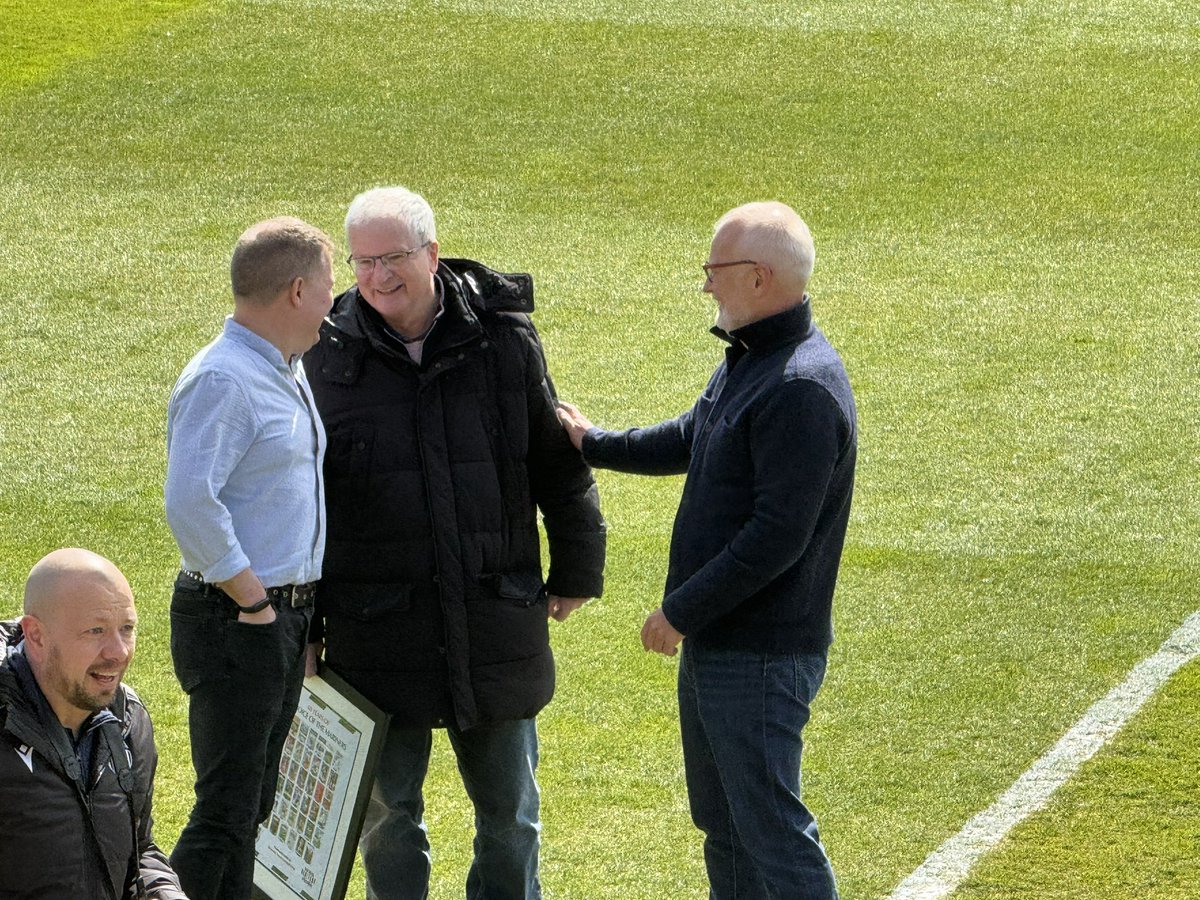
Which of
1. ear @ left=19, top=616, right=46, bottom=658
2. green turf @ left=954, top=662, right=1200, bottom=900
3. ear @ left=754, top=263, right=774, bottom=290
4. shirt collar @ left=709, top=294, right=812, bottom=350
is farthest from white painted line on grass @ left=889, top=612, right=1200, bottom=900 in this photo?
ear @ left=19, top=616, right=46, bottom=658

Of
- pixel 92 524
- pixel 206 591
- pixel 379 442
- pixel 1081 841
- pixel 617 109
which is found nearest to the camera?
pixel 206 591

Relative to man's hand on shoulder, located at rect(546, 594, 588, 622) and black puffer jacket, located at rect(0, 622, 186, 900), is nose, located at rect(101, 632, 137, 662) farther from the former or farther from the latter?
man's hand on shoulder, located at rect(546, 594, 588, 622)

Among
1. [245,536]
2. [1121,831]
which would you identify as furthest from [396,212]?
[1121,831]

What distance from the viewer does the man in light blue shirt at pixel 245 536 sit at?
3887mm

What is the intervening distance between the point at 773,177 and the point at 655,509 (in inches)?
212

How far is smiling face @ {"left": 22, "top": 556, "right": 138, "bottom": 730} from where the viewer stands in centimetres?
343

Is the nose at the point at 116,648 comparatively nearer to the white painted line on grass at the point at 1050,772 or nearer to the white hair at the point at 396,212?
the white hair at the point at 396,212

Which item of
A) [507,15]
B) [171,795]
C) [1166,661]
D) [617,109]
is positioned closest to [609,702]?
[171,795]

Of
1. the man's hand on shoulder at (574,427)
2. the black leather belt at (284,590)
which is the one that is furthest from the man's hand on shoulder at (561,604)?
the black leather belt at (284,590)

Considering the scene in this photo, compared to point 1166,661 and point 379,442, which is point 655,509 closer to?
point 1166,661

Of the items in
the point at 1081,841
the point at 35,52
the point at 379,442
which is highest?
the point at 35,52

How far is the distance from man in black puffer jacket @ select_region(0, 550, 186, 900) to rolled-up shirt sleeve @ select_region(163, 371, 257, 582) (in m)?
0.37

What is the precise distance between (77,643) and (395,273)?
1277mm

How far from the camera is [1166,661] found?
6602mm
